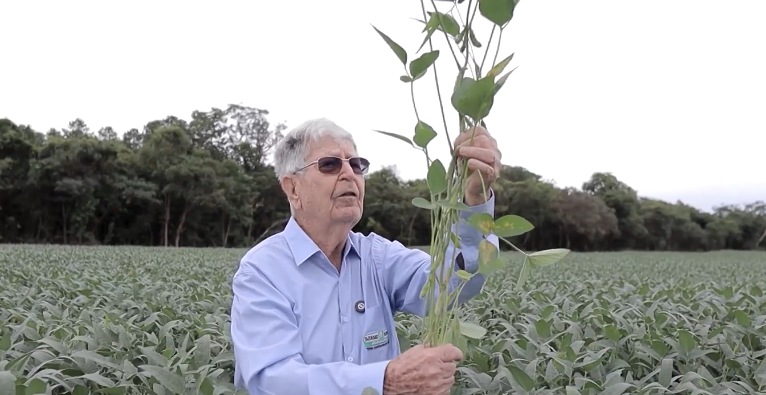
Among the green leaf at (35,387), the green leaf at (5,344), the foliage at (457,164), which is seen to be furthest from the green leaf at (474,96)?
Answer: the green leaf at (5,344)

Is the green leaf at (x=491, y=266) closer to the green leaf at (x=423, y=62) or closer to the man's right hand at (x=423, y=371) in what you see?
the man's right hand at (x=423, y=371)

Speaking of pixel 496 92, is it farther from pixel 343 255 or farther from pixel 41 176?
pixel 41 176

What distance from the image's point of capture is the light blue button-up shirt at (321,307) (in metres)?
1.41

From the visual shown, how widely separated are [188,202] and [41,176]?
8166 mm

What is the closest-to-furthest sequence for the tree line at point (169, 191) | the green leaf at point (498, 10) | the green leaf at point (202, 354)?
the green leaf at point (498, 10)
the green leaf at point (202, 354)
the tree line at point (169, 191)

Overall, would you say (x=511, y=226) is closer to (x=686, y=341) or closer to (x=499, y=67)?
(x=499, y=67)

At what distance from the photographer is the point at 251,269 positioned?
1658 mm

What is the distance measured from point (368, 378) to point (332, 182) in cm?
60

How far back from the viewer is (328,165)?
1733 millimetres

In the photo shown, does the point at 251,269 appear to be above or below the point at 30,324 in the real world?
above

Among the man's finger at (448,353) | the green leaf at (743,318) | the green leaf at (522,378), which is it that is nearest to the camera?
the man's finger at (448,353)

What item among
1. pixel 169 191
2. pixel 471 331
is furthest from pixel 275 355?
pixel 169 191

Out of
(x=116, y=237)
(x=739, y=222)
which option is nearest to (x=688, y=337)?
(x=116, y=237)

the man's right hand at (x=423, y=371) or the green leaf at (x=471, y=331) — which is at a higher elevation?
the green leaf at (x=471, y=331)
